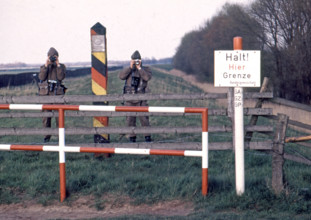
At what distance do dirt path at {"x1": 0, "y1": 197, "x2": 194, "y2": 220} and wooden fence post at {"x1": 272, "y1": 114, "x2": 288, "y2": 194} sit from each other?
1.16 metres

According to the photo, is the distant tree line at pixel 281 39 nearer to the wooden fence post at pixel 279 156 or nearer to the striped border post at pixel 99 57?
the striped border post at pixel 99 57

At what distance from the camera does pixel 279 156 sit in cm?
664

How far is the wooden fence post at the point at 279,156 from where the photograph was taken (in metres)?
6.59

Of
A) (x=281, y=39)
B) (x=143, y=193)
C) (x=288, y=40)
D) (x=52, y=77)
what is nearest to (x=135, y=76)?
(x=52, y=77)

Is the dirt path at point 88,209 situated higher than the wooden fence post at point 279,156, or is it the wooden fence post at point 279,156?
the wooden fence post at point 279,156

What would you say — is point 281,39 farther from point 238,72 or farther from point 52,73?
point 238,72

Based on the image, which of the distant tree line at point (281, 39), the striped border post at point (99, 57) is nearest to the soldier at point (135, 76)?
the striped border post at point (99, 57)

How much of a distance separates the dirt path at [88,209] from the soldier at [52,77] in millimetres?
4752

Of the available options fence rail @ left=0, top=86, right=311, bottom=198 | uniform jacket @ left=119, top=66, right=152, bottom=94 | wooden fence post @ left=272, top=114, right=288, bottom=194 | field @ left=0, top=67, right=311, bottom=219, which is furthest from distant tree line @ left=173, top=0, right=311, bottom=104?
wooden fence post @ left=272, top=114, right=288, bottom=194

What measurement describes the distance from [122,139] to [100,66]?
2.61 m

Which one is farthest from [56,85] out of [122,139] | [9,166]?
[9,166]

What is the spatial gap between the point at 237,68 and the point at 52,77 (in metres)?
6.03

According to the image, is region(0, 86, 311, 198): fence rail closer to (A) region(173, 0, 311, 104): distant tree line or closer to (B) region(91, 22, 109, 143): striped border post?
(B) region(91, 22, 109, 143): striped border post

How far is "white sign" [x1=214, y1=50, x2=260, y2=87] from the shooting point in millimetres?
6367
